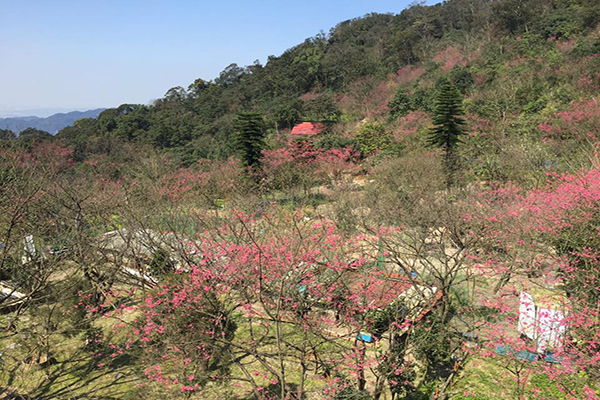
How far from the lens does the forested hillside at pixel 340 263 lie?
6.09m

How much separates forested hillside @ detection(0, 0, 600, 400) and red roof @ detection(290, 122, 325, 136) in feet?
6.55

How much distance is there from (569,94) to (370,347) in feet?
64.7

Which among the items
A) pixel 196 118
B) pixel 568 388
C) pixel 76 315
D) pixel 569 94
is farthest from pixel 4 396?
pixel 196 118

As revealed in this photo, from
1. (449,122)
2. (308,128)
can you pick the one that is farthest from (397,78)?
(449,122)

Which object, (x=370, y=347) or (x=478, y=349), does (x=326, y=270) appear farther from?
(x=478, y=349)

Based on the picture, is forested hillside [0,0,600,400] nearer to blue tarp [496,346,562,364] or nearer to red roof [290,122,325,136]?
blue tarp [496,346,562,364]

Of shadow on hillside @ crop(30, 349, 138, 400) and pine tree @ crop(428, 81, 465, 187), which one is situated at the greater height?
pine tree @ crop(428, 81, 465, 187)

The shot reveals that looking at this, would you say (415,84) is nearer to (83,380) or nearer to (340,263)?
(340,263)

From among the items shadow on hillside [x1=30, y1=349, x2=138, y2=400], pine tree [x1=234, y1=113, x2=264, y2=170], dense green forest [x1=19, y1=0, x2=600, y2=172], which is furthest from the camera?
dense green forest [x1=19, y1=0, x2=600, y2=172]

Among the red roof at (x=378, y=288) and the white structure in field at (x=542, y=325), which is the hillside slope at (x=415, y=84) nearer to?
the white structure in field at (x=542, y=325)

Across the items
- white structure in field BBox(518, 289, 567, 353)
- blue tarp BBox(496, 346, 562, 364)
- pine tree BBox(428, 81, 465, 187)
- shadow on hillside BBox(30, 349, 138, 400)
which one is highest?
pine tree BBox(428, 81, 465, 187)

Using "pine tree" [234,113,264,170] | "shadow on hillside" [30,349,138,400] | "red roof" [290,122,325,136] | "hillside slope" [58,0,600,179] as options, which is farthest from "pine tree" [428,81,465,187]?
"shadow on hillside" [30,349,138,400]

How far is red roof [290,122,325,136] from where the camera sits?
2688cm

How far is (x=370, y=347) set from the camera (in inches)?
274
